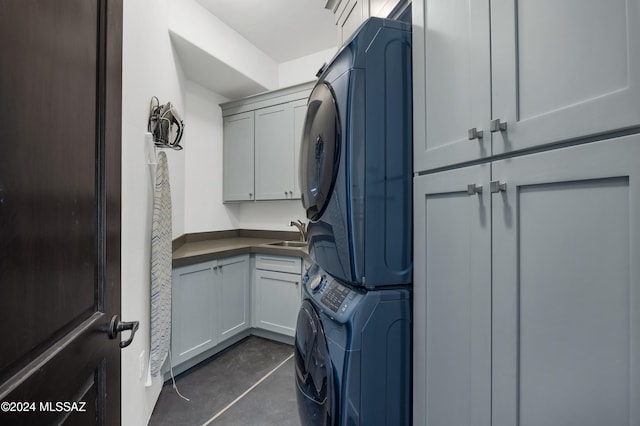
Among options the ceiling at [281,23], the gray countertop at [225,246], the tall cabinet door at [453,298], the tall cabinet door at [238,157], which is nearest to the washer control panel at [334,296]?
the tall cabinet door at [453,298]

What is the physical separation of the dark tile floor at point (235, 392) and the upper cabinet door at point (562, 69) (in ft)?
6.20

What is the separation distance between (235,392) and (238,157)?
228 cm

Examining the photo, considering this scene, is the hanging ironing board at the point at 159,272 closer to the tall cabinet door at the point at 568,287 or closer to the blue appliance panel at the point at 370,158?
the blue appliance panel at the point at 370,158

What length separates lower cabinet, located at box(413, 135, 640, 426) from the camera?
473 mm

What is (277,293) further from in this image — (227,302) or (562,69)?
(562,69)

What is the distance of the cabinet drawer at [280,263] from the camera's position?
8.14 ft

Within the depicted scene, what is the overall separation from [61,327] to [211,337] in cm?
198

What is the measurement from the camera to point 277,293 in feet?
8.47

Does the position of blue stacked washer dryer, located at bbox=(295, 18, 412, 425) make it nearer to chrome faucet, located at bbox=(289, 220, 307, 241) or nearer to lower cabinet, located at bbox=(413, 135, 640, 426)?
lower cabinet, located at bbox=(413, 135, 640, 426)

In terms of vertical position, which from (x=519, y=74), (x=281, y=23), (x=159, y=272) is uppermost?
(x=281, y=23)

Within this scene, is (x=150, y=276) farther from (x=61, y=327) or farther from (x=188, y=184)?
(x=188, y=184)

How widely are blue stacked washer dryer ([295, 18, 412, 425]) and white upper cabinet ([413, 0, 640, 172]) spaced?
0.10 metres

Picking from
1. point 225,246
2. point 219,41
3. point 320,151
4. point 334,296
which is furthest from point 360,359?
point 219,41

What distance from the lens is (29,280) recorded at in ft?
1.45
